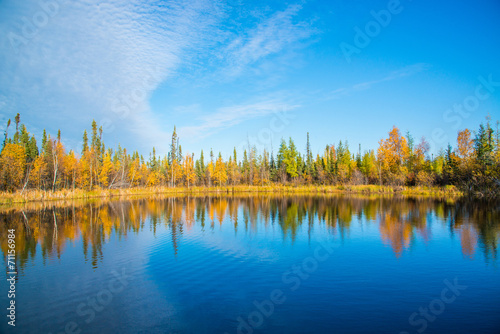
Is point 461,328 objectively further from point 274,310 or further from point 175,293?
point 175,293

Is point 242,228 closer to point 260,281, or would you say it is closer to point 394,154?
point 260,281

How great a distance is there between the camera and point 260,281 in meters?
9.09

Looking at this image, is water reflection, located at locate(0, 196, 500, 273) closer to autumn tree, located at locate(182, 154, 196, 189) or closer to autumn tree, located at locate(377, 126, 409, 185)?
autumn tree, located at locate(377, 126, 409, 185)

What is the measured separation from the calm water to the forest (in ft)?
90.0

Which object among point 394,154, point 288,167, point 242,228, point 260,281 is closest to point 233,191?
point 288,167

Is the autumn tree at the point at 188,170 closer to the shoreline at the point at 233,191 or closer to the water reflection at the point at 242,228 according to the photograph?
the shoreline at the point at 233,191

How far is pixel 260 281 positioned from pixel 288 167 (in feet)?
208

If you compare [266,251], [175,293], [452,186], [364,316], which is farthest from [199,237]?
[452,186]

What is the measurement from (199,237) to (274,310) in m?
9.36

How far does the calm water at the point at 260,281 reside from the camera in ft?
21.6

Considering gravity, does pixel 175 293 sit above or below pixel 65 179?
below

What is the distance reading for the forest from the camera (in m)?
37.9

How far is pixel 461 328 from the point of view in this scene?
6.16m

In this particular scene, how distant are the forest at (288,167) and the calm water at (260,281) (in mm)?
27444
